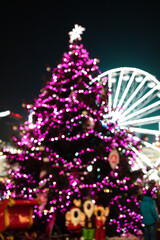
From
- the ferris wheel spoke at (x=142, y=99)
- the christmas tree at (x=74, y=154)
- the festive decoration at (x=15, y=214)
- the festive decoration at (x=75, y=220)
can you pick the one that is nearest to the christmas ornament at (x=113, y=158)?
the christmas tree at (x=74, y=154)

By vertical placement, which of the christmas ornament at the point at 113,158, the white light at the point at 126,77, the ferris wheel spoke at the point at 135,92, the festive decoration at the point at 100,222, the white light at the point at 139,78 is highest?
the white light at the point at 126,77

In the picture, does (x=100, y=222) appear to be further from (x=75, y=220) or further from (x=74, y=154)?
(x=74, y=154)

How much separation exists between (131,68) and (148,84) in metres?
1.36

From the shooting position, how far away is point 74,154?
289 inches

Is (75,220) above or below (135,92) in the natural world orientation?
below

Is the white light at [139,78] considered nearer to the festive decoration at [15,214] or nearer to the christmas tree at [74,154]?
the christmas tree at [74,154]

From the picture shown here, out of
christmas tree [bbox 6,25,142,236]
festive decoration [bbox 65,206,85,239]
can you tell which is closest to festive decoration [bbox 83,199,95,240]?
festive decoration [bbox 65,206,85,239]

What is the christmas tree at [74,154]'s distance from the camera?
6625 mm

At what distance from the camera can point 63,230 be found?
6684mm

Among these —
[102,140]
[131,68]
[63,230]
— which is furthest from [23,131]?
[131,68]

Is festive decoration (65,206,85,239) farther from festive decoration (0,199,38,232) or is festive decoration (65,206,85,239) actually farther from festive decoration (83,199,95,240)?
festive decoration (0,199,38,232)

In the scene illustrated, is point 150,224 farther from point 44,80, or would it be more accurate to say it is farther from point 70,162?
point 44,80

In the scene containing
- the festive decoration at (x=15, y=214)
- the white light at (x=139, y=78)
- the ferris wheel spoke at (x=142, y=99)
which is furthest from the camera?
the white light at (x=139, y=78)

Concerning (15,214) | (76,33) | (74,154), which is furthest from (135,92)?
(15,214)
